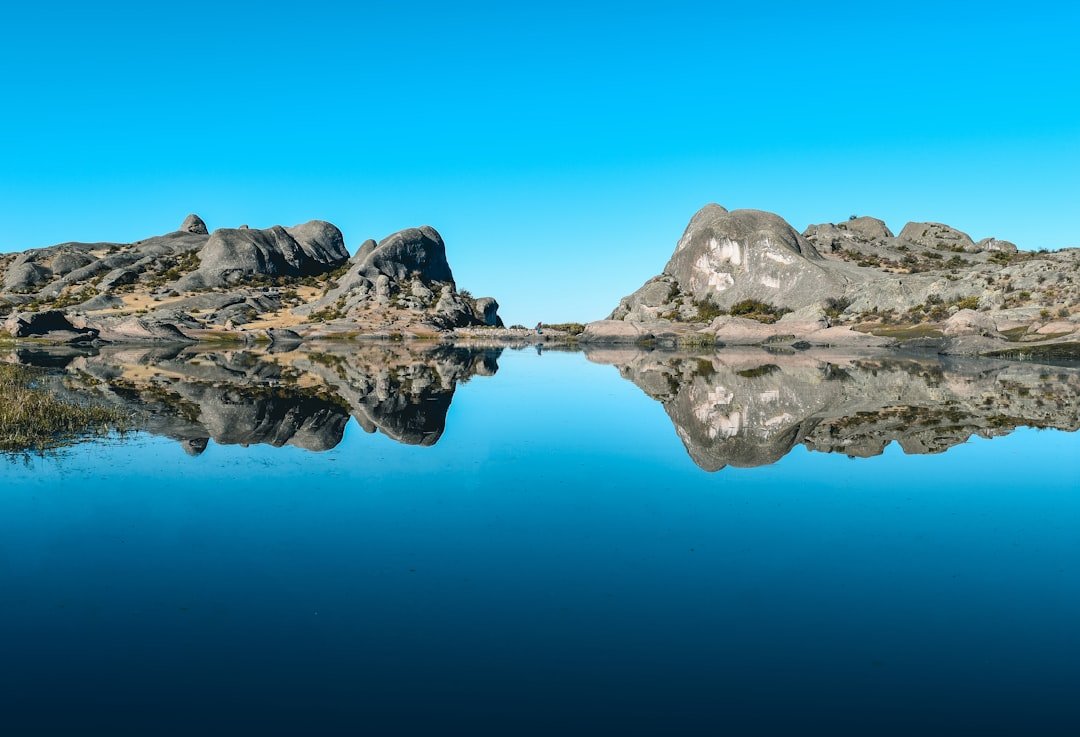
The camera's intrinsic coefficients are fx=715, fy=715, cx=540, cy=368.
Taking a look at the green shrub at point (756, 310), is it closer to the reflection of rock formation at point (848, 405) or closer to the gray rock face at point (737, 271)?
the gray rock face at point (737, 271)

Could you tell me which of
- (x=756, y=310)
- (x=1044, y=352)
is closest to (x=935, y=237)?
(x=756, y=310)

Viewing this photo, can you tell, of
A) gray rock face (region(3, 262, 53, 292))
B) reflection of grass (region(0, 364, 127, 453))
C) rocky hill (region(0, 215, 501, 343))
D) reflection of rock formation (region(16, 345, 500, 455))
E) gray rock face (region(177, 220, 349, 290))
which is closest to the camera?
reflection of grass (region(0, 364, 127, 453))

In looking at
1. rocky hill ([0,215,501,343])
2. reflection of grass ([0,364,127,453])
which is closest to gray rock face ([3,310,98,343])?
rocky hill ([0,215,501,343])

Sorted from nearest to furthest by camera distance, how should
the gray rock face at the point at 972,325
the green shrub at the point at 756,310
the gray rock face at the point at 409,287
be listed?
the gray rock face at the point at 972,325 < the green shrub at the point at 756,310 < the gray rock face at the point at 409,287

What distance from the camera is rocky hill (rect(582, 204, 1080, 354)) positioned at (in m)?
77.7

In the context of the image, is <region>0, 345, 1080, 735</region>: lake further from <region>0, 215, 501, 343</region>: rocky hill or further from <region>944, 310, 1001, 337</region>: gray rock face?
<region>0, 215, 501, 343</region>: rocky hill

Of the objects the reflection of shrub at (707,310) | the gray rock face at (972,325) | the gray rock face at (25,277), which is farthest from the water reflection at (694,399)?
the gray rock face at (25,277)

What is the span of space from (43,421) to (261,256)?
118324 millimetres

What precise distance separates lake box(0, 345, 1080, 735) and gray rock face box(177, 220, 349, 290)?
112056 mm

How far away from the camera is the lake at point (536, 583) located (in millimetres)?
8094

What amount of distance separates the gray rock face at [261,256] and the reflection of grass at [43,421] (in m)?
104

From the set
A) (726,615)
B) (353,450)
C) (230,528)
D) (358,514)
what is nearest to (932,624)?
(726,615)

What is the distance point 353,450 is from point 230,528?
874 centimetres

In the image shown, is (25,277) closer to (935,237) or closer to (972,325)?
(972,325)
